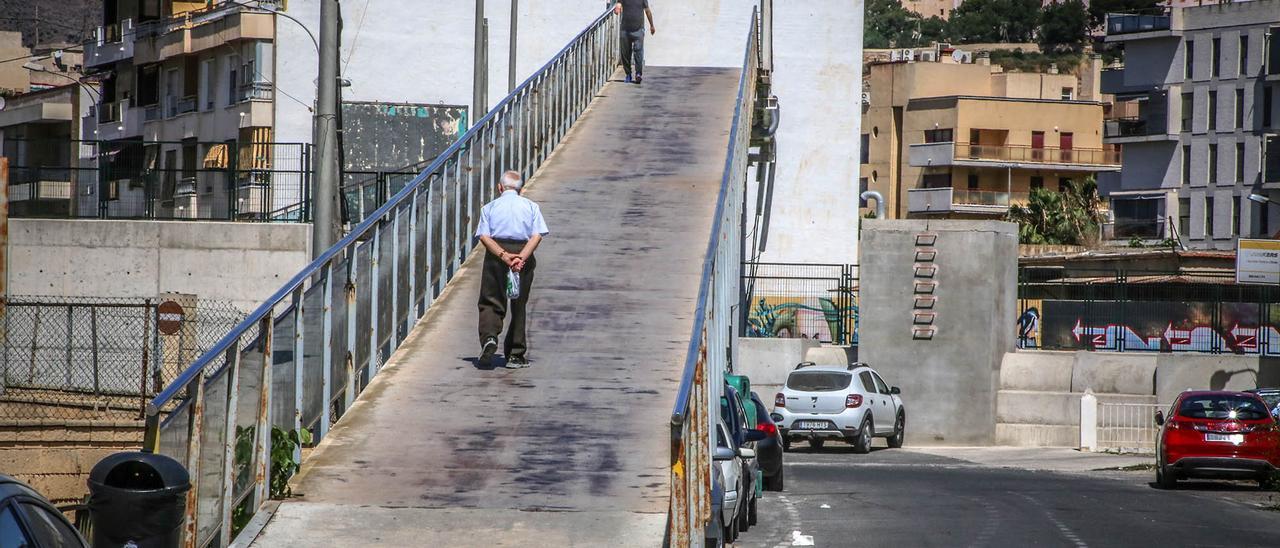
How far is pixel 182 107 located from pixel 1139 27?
47.3 m

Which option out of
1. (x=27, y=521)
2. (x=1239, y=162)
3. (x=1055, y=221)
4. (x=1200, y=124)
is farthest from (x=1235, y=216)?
(x=27, y=521)

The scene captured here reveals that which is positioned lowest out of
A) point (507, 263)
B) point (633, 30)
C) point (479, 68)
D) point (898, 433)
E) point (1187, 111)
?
point (898, 433)

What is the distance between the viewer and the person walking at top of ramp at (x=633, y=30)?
28.6 meters

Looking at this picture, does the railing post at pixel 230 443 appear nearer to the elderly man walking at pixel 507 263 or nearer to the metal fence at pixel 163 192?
the elderly man walking at pixel 507 263

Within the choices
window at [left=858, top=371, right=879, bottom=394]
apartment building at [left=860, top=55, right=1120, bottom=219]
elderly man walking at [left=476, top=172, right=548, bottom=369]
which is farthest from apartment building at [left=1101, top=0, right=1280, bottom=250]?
elderly man walking at [left=476, top=172, right=548, bottom=369]

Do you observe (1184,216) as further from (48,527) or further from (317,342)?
(48,527)

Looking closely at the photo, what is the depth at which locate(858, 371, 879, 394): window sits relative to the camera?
30.6 meters

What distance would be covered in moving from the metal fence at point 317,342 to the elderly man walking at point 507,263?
0.86 meters

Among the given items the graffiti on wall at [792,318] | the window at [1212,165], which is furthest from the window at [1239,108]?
the graffiti on wall at [792,318]

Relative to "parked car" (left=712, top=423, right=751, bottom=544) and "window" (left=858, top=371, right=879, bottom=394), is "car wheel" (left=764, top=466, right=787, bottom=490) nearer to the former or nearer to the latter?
"parked car" (left=712, top=423, right=751, bottom=544)

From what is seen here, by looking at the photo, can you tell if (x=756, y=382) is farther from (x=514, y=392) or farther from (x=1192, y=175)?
(x=1192, y=175)

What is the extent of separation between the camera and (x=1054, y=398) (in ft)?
112

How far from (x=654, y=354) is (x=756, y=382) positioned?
23.0m

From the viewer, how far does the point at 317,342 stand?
11992mm
